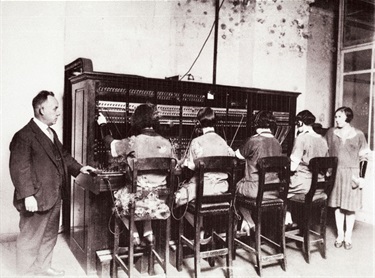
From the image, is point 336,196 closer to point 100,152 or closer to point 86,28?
point 100,152

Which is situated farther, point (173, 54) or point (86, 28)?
point (173, 54)

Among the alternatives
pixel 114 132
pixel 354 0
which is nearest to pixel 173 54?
pixel 114 132

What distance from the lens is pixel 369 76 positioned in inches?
225

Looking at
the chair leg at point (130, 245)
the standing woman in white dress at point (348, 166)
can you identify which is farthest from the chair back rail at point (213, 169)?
the standing woman in white dress at point (348, 166)

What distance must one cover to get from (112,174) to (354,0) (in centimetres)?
531

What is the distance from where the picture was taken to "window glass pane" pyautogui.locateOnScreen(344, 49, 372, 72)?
5741 millimetres

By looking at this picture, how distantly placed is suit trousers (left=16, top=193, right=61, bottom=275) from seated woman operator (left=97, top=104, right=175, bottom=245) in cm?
65

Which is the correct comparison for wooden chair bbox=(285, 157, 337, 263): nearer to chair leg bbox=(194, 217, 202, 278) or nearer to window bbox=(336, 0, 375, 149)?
chair leg bbox=(194, 217, 202, 278)

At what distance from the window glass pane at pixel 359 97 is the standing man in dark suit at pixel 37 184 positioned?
15.8 feet

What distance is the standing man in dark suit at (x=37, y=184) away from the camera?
295 centimetres

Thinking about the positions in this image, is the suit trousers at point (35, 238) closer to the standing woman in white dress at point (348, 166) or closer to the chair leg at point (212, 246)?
the chair leg at point (212, 246)

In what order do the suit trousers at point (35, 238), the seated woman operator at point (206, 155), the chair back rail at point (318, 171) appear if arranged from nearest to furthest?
the suit trousers at point (35, 238) < the seated woman operator at point (206, 155) < the chair back rail at point (318, 171)

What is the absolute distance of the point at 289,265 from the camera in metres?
3.68

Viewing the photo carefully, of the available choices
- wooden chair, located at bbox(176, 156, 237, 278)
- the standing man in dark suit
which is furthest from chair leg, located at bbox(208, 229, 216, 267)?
the standing man in dark suit
